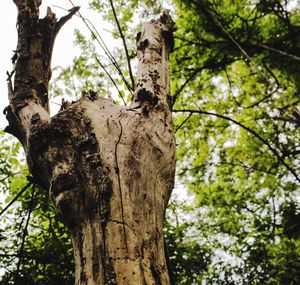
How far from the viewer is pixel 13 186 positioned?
3.66m

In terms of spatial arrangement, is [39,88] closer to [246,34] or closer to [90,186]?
[90,186]

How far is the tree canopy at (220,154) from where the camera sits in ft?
12.9

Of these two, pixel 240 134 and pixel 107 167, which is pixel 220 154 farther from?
pixel 107 167

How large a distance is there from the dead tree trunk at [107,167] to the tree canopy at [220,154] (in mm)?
2080

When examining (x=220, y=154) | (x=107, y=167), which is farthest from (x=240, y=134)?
(x=107, y=167)

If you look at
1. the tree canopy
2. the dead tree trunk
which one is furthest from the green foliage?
the dead tree trunk

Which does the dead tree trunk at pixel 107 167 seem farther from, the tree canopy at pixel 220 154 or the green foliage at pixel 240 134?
the green foliage at pixel 240 134

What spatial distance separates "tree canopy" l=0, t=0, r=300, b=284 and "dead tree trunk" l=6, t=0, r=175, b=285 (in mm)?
2080

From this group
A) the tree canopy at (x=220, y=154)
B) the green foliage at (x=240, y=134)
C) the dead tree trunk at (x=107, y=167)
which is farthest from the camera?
the green foliage at (x=240, y=134)

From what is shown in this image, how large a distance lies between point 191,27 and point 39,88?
199 inches

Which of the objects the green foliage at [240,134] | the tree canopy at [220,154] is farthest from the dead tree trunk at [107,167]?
the green foliage at [240,134]

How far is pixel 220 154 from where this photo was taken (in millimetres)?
8055

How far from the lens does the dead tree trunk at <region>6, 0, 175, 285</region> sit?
98cm

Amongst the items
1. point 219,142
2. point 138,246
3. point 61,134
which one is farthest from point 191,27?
point 138,246
